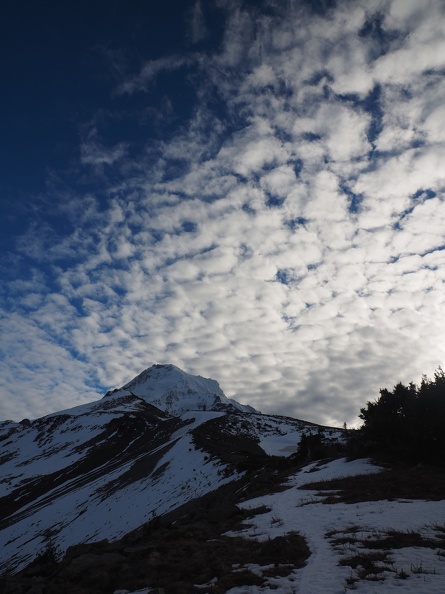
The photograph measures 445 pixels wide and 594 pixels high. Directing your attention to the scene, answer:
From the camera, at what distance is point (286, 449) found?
59594 millimetres

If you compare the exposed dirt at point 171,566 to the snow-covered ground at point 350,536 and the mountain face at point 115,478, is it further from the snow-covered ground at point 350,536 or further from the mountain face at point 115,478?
the mountain face at point 115,478

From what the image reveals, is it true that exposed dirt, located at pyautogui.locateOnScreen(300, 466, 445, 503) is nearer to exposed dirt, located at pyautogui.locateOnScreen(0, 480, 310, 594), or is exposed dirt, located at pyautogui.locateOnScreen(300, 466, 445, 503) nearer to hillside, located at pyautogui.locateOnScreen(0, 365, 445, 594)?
hillside, located at pyautogui.locateOnScreen(0, 365, 445, 594)

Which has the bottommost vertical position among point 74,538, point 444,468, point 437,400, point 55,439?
point 74,538

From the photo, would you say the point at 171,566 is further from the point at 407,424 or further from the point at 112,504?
the point at 112,504

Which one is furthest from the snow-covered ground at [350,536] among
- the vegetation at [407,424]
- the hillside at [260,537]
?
the vegetation at [407,424]

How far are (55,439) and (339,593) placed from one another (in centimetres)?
14706

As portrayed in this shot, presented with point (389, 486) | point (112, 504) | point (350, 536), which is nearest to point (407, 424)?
point (389, 486)

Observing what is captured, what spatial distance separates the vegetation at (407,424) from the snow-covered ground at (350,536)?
31.9 ft

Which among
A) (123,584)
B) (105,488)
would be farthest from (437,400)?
(105,488)

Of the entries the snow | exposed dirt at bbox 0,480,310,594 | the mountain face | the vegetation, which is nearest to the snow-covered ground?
exposed dirt at bbox 0,480,310,594

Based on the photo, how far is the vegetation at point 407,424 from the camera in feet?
80.4

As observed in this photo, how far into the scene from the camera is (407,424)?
25781 mm

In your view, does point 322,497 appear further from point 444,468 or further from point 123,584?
point 123,584

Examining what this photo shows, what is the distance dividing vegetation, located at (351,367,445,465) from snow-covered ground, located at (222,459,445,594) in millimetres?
9710
